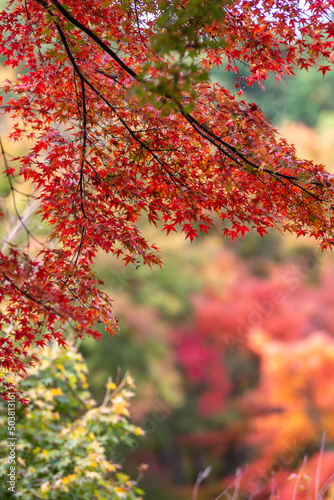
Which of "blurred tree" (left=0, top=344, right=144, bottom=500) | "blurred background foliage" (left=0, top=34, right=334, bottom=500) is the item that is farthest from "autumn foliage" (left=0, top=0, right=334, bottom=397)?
"blurred background foliage" (left=0, top=34, right=334, bottom=500)

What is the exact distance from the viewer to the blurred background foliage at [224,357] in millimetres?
7988

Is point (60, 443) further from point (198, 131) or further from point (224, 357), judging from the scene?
point (224, 357)

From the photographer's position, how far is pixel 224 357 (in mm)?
10375

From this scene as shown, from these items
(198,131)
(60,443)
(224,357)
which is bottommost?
(60,443)

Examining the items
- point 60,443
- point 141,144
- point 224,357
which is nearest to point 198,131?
point 141,144

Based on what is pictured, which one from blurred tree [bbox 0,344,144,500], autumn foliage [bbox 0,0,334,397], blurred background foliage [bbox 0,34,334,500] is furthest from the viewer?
blurred background foliage [bbox 0,34,334,500]

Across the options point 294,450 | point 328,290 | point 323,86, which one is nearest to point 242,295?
point 328,290

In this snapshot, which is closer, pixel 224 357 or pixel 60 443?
pixel 60 443

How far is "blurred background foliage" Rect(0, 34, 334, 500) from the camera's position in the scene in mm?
7988

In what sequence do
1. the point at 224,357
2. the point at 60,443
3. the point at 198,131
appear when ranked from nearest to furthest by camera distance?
the point at 198,131 < the point at 60,443 < the point at 224,357

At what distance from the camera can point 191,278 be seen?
30.9 feet

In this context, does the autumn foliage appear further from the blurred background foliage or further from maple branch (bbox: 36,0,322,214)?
the blurred background foliage

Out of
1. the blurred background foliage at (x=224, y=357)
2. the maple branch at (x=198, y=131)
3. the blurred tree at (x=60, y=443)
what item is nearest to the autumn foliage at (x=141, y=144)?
the maple branch at (x=198, y=131)

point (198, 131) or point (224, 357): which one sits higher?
Result: point (224, 357)
